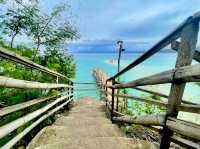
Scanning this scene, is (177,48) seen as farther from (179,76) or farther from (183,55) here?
(179,76)

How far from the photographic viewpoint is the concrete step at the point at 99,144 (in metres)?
2.99

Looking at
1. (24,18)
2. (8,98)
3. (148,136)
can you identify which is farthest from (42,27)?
(148,136)

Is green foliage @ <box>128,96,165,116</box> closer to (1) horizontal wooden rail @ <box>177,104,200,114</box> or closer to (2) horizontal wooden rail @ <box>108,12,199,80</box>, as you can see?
(2) horizontal wooden rail @ <box>108,12,199,80</box>

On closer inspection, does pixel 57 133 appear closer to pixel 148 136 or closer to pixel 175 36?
pixel 148 136

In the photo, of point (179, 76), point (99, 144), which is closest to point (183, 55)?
point (179, 76)

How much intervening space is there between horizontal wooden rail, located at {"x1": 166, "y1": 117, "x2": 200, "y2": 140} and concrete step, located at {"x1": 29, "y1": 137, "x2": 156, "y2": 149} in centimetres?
130

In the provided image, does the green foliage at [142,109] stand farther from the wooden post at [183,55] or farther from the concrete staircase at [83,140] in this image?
the wooden post at [183,55]

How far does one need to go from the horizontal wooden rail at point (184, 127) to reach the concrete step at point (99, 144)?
130 centimetres

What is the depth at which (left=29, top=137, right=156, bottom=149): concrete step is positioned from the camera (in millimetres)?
2994

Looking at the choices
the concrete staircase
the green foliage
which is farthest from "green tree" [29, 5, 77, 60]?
the concrete staircase

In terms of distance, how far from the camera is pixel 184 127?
5.01ft

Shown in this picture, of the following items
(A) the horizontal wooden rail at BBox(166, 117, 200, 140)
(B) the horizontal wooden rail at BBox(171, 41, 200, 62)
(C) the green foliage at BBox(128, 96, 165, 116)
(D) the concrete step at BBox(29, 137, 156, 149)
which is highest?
(B) the horizontal wooden rail at BBox(171, 41, 200, 62)

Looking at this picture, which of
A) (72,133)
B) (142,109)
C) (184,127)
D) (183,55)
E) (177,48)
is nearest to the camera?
(184,127)

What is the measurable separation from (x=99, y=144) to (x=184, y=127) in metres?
1.80
